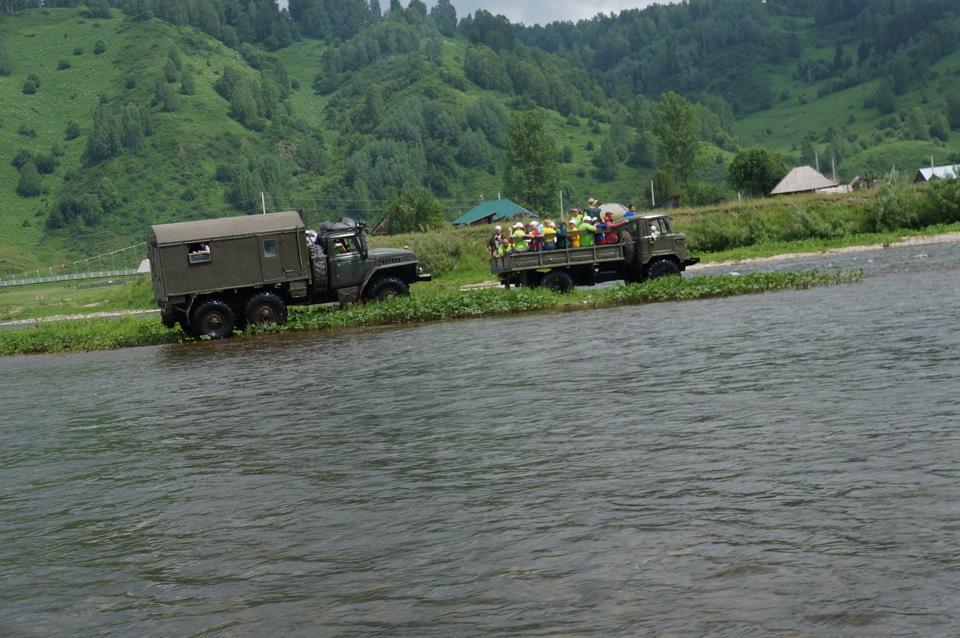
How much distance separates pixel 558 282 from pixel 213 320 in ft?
34.7

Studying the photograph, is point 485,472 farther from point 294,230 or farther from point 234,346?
point 294,230

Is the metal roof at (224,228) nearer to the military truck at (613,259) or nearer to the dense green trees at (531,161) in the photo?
the military truck at (613,259)

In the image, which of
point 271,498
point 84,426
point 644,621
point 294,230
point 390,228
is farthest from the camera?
point 390,228

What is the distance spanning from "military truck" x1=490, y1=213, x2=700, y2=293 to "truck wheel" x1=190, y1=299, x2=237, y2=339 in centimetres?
876

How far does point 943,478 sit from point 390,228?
420ft

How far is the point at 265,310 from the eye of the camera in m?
29.5

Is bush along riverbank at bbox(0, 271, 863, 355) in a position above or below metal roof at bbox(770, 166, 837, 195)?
below

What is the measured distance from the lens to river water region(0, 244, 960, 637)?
247 inches

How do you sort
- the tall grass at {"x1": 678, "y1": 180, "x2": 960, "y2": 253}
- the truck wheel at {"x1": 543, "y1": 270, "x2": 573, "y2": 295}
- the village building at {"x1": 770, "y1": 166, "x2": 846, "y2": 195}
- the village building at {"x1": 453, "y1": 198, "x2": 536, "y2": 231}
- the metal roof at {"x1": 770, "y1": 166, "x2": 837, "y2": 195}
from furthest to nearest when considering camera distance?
the village building at {"x1": 453, "y1": 198, "x2": 536, "y2": 231}, the metal roof at {"x1": 770, "y1": 166, "x2": 837, "y2": 195}, the village building at {"x1": 770, "y1": 166, "x2": 846, "y2": 195}, the tall grass at {"x1": 678, "y1": 180, "x2": 960, "y2": 253}, the truck wheel at {"x1": 543, "y1": 270, "x2": 573, "y2": 295}

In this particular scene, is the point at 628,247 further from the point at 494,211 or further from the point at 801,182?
the point at 494,211

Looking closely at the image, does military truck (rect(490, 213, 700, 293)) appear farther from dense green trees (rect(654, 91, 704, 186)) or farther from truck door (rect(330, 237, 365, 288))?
dense green trees (rect(654, 91, 704, 186))

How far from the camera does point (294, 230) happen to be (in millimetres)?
29344

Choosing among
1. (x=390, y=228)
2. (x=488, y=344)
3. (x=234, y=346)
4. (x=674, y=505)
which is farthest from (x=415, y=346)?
(x=390, y=228)

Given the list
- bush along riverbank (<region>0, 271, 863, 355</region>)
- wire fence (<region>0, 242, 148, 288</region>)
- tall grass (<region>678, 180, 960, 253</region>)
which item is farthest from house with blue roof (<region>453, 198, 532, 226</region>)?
bush along riverbank (<region>0, 271, 863, 355</region>)
